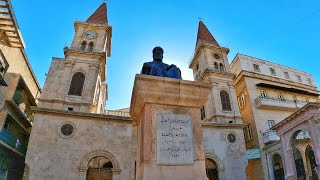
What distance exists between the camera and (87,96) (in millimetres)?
20109

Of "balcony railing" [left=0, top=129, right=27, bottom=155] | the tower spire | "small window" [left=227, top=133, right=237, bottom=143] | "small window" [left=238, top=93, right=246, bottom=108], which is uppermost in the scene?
the tower spire

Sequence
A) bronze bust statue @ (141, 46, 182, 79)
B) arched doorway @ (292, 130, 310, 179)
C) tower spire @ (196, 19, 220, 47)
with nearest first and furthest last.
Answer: bronze bust statue @ (141, 46, 182, 79), arched doorway @ (292, 130, 310, 179), tower spire @ (196, 19, 220, 47)

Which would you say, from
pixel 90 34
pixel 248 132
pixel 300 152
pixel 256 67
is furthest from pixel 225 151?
pixel 90 34

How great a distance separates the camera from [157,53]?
5.23 metres

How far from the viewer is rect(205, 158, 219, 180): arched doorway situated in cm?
1798

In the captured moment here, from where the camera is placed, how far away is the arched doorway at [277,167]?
20294 millimetres

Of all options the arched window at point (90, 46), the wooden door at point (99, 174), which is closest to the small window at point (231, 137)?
the wooden door at point (99, 174)

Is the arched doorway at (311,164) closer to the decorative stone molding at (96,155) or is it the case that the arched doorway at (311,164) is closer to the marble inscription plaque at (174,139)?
the decorative stone molding at (96,155)

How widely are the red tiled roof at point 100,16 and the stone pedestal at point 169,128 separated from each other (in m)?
24.0

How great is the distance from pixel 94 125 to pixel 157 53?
41.4 feet

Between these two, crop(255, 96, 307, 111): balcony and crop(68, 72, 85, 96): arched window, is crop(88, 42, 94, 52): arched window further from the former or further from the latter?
crop(255, 96, 307, 111): balcony

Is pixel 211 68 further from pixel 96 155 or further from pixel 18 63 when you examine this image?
pixel 18 63

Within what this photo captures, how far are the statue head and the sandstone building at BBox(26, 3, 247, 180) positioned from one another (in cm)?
1203

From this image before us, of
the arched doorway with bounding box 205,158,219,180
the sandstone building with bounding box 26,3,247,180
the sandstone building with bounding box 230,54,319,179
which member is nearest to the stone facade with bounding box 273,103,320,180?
the sandstone building with bounding box 230,54,319,179
